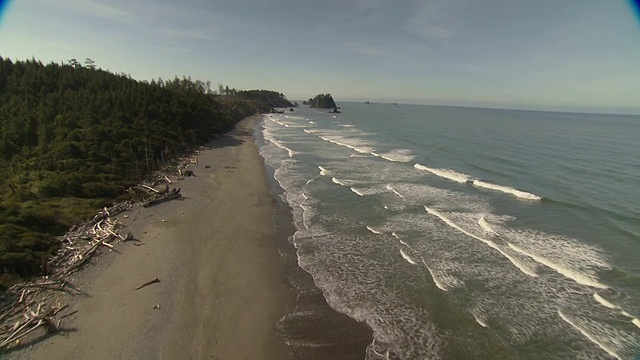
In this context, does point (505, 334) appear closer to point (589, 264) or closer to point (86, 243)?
point (589, 264)

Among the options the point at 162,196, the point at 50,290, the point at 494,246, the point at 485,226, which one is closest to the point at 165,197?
the point at 162,196

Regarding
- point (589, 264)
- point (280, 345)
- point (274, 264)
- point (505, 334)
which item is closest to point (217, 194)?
point (274, 264)

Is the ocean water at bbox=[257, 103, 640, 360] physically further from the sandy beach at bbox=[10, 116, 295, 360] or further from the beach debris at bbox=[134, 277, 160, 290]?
the beach debris at bbox=[134, 277, 160, 290]

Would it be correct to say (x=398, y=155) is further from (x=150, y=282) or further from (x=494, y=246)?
(x=150, y=282)

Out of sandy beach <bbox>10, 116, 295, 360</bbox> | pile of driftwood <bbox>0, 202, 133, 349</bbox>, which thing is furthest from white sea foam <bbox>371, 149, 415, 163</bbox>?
pile of driftwood <bbox>0, 202, 133, 349</bbox>

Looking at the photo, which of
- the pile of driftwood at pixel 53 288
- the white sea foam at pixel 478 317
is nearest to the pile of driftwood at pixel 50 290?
the pile of driftwood at pixel 53 288

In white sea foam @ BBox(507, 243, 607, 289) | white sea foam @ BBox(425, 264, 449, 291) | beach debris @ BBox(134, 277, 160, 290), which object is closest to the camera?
beach debris @ BBox(134, 277, 160, 290)
